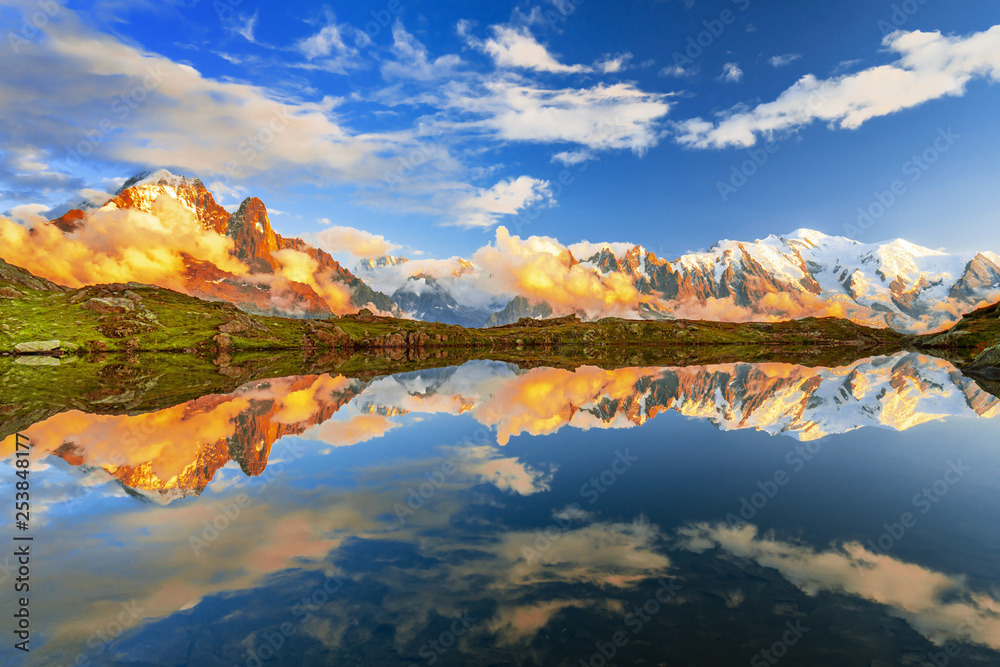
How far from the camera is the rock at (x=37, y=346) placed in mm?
144500

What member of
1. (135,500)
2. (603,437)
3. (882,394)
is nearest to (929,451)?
(603,437)

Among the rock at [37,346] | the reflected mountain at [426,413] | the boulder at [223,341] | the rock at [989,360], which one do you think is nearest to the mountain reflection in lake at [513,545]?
the reflected mountain at [426,413]

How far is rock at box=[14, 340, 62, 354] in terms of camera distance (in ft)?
474

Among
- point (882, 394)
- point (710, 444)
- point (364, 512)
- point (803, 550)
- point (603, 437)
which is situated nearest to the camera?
point (803, 550)

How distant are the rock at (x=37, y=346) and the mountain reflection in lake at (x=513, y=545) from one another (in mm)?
159838

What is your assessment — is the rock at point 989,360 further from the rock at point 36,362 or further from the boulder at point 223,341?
the boulder at point 223,341

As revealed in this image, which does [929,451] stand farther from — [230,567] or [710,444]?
[230,567]

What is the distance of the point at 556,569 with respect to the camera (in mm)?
14633

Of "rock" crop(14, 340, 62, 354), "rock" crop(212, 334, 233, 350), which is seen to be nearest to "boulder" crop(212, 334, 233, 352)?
"rock" crop(212, 334, 233, 350)

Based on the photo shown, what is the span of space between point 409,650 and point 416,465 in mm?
16918

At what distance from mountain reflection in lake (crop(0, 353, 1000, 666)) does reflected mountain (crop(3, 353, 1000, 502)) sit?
0.42 m

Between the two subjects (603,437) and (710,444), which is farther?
(603,437)

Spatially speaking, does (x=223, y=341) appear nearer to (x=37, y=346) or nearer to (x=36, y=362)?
(x=37, y=346)

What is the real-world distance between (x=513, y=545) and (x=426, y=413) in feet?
100.0
